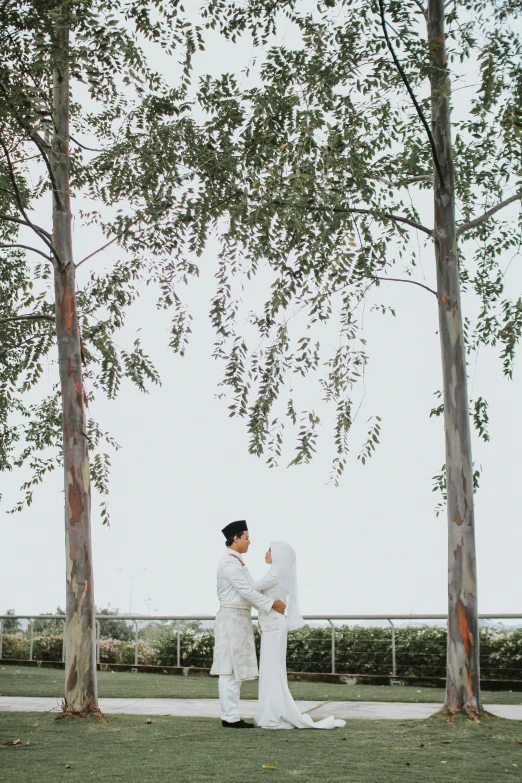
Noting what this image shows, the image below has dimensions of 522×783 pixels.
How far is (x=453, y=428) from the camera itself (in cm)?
1037

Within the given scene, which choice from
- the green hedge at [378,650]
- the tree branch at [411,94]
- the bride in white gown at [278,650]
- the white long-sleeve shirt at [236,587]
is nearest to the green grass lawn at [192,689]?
the green hedge at [378,650]

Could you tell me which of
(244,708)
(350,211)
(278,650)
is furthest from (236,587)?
(350,211)

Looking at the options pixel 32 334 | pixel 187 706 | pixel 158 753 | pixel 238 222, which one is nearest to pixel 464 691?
pixel 158 753

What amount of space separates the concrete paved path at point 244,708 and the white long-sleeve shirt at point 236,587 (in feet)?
6.76

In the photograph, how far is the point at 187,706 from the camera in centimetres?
1247

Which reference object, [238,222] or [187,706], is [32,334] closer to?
[238,222]

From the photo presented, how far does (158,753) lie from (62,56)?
6718 millimetres

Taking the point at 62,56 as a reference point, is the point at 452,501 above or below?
below

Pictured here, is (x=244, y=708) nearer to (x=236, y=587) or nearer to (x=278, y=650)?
(x=278, y=650)

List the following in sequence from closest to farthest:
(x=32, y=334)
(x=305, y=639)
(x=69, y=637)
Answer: (x=69, y=637), (x=32, y=334), (x=305, y=639)

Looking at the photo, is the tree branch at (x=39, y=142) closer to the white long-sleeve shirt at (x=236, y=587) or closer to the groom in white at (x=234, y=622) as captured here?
the groom in white at (x=234, y=622)

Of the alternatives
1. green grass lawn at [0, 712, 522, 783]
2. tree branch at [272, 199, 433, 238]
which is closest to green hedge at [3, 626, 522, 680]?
green grass lawn at [0, 712, 522, 783]

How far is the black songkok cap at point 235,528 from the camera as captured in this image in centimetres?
1002

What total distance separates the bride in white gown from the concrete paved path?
5.25ft
